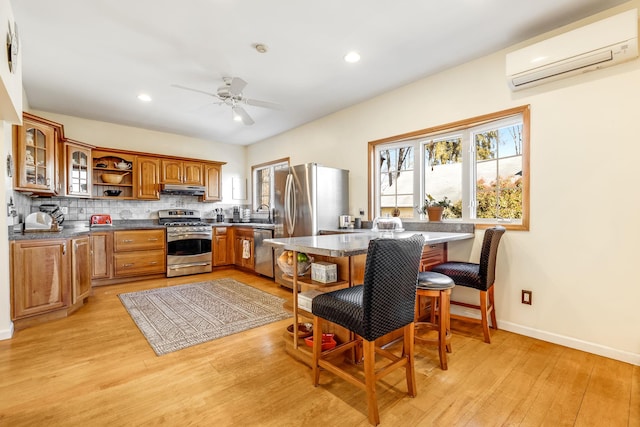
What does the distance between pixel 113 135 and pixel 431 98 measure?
5.03m

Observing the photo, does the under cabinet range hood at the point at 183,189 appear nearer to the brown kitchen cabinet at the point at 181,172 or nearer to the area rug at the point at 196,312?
the brown kitchen cabinet at the point at 181,172

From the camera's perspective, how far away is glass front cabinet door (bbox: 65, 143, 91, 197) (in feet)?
13.8

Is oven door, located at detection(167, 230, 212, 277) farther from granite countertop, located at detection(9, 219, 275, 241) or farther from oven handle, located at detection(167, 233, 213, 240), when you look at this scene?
granite countertop, located at detection(9, 219, 275, 241)

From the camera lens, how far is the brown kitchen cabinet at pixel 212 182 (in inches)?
228

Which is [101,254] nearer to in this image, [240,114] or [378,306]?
[240,114]

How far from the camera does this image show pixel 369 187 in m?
3.92

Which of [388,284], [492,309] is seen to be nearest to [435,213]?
[492,309]

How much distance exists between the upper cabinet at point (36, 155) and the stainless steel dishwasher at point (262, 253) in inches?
106

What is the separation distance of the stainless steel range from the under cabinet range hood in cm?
39

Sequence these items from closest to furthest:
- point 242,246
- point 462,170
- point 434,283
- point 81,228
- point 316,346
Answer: point 316,346
point 434,283
point 462,170
point 81,228
point 242,246

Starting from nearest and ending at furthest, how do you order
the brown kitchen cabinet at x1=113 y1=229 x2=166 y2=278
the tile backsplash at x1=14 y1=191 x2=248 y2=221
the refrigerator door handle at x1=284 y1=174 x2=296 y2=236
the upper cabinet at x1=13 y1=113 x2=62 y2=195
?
the upper cabinet at x1=13 y1=113 x2=62 y2=195 → the refrigerator door handle at x1=284 y1=174 x2=296 y2=236 → the tile backsplash at x1=14 y1=191 x2=248 y2=221 → the brown kitchen cabinet at x1=113 y1=229 x2=166 y2=278

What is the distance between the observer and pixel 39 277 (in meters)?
2.86

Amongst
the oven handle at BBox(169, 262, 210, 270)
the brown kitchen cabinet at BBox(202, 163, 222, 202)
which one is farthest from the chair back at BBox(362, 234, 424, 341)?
the brown kitchen cabinet at BBox(202, 163, 222, 202)

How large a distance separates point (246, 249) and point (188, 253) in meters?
0.99
